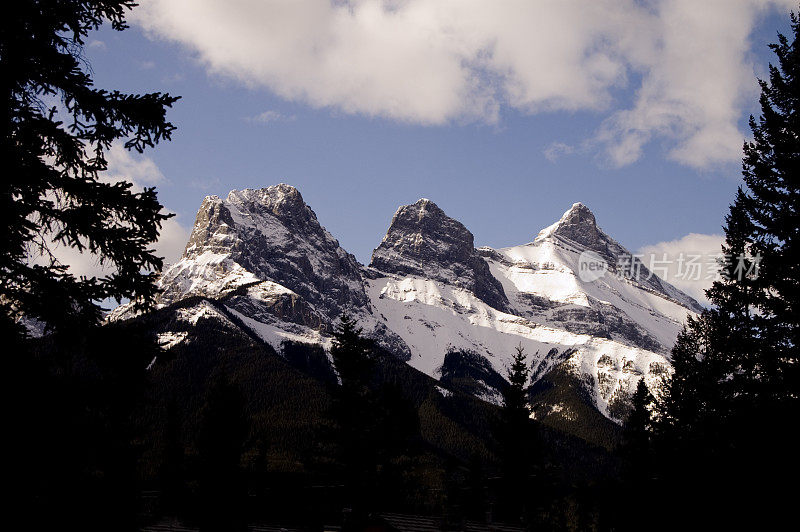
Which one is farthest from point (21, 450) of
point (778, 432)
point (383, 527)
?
point (383, 527)

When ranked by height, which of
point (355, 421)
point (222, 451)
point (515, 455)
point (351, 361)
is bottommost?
point (222, 451)

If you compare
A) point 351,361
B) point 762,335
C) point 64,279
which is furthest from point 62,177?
point 351,361

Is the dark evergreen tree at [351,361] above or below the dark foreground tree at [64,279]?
above

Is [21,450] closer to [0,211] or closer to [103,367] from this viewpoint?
[103,367]

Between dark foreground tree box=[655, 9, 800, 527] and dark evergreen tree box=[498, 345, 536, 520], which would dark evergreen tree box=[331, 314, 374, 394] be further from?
dark foreground tree box=[655, 9, 800, 527]

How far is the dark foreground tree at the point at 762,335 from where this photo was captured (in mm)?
16938

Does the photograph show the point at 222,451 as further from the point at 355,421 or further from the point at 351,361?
the point at 351,361

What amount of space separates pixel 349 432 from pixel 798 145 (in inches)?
1430

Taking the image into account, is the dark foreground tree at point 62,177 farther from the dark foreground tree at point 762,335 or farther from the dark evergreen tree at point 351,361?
the dark evergreen tree at point 351,361

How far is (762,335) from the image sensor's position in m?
18.0

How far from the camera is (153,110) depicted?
10.3 meters

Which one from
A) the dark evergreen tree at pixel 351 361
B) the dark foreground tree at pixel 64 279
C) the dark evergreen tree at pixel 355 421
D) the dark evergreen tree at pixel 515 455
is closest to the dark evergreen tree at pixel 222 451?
the dark evergreen tree at pixel 355 421

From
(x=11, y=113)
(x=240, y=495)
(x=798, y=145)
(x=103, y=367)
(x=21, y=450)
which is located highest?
(x=798, y=145)

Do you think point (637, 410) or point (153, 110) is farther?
point (637, 410)
